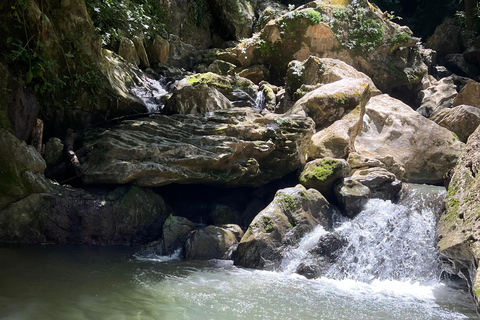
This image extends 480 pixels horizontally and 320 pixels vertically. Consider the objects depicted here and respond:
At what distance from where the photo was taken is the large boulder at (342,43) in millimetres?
14750

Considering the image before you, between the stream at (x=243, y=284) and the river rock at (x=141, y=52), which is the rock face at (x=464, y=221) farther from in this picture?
the river rock at (x=141, y=52)

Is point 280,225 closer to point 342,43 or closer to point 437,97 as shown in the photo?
point 342,43

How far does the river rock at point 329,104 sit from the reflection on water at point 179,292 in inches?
198

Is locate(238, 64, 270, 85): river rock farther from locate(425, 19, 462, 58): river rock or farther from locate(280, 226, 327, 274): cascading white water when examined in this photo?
locate(425, 19, 462, 58): river rock

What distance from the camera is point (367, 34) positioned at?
15227 millimetres

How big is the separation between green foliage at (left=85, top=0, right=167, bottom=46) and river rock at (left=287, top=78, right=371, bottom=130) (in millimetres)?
5309

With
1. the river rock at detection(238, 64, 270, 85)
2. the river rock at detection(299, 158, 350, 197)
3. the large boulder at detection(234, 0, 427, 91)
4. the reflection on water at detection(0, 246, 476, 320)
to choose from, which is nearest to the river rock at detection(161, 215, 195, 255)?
the reflection on water at detection(0, 246, 476, 320)

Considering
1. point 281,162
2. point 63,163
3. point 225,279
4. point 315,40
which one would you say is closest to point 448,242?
point 225,279

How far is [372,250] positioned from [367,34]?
37.5 feet

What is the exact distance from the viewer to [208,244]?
21.4 ft

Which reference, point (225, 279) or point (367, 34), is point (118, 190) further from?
point (367, 34)

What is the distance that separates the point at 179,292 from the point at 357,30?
544 inches

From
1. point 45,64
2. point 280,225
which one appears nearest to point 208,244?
point 280,225

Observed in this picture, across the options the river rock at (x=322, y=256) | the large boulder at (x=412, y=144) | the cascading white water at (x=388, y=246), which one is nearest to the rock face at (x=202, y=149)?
the cascading white water at (x=388, y=246)
